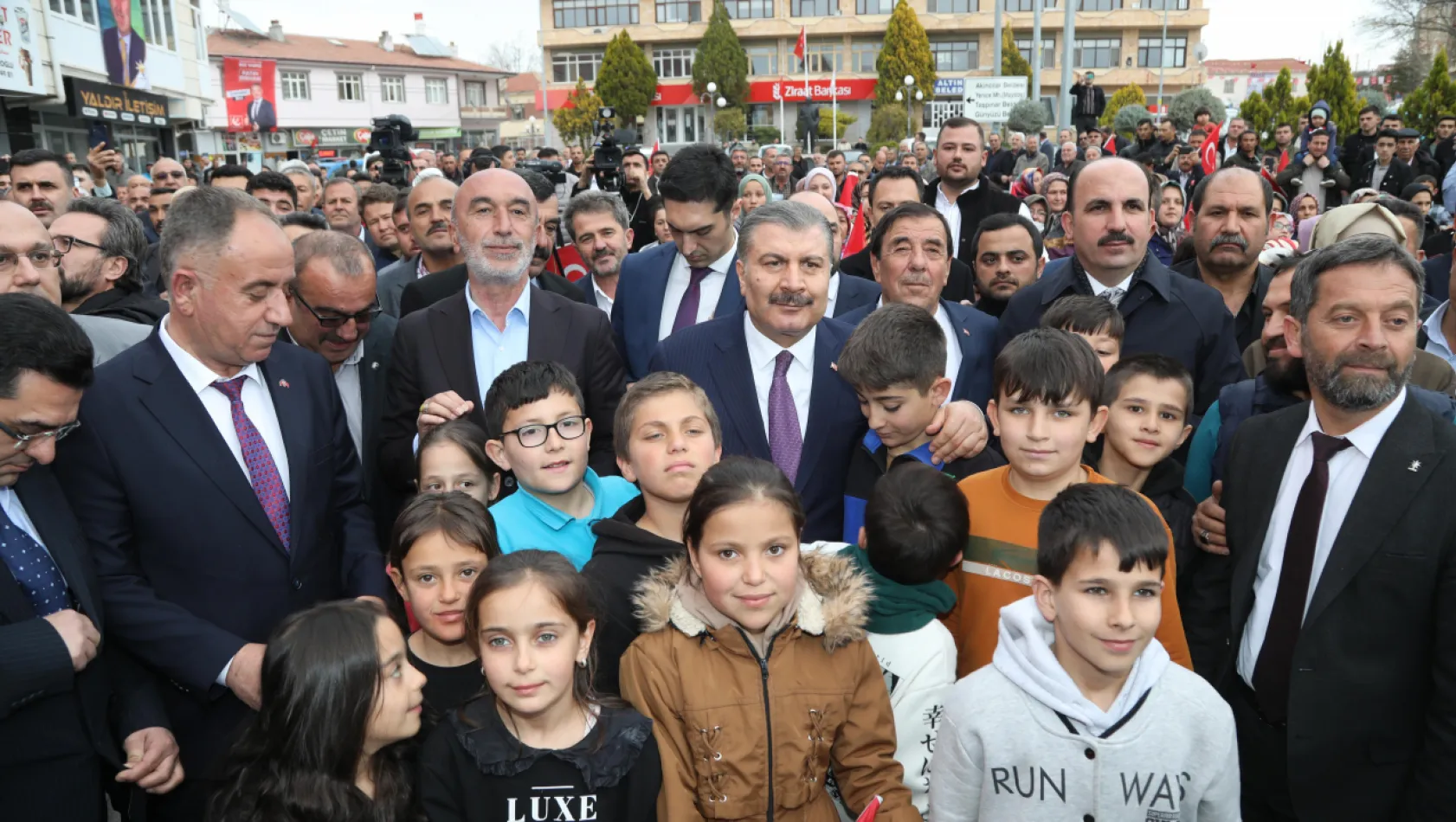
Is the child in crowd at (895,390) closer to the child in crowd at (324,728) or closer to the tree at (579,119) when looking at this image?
the child in crowd at (324,728)

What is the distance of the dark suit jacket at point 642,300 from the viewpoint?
485 centimetres

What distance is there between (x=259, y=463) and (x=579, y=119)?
51569 mm

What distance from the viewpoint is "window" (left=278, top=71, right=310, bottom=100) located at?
59781mm

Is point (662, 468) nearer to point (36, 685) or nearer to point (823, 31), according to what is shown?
point (36, 685)

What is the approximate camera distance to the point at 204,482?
8.96 ft

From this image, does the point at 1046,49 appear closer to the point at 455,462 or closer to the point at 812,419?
the point at 812,419

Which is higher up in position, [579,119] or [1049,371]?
[579,119]

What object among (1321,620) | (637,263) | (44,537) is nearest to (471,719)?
(44,537)

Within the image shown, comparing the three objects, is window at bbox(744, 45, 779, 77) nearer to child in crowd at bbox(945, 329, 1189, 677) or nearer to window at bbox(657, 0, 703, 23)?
window at bbox(657, 0, 703, 23)

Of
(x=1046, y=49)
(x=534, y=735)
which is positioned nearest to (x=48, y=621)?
(x=534, y=735)

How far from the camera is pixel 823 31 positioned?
5894 cm

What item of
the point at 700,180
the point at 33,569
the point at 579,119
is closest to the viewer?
the point at 33,569

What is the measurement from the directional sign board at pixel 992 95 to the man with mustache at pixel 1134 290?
47.5ft

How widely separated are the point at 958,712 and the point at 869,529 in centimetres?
52
